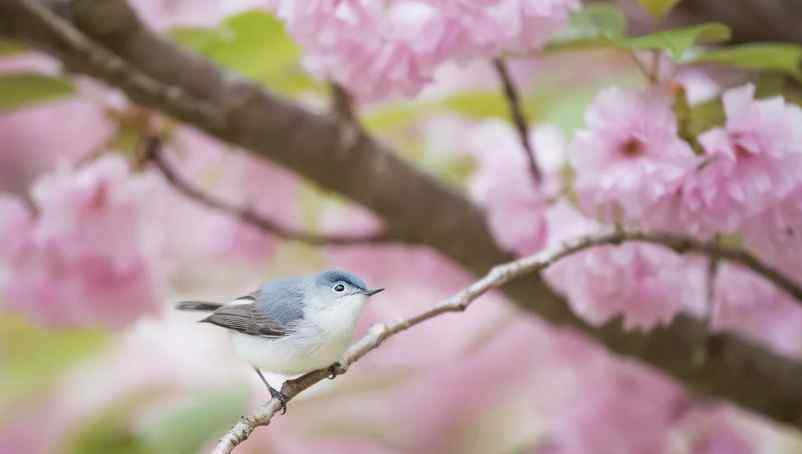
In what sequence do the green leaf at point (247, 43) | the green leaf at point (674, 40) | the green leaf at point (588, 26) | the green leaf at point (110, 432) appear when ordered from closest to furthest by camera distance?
the green leaf at point (674, 40) < the green leaf at point (588, 26) < the green leaf at point (247, 43) < the green leaf at point (110, 432)

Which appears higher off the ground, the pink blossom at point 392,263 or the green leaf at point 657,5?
the pink blossom at point 392,263

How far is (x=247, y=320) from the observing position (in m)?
0.40

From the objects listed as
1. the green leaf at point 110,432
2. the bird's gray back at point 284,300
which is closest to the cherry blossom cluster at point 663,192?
the bird's gray back at point 284,300

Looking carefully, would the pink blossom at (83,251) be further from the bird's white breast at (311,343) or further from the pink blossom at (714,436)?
the pink blossom at (714,436)

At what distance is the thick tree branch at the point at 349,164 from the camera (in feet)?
2.01

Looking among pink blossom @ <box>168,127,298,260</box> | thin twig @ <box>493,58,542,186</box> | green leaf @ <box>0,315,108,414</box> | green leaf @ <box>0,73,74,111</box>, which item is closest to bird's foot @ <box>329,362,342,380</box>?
thin twig @ <box>493,58,542,186</box>

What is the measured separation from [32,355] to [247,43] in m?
0.58

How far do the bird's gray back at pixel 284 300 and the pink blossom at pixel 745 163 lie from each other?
0.21 meters

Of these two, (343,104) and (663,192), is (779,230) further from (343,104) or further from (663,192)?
(343,104)

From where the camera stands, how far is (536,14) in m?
0.49

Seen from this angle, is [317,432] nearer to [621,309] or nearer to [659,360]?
[659,360]

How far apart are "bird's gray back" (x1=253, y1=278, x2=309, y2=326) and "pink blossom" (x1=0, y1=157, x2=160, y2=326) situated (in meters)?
0.31

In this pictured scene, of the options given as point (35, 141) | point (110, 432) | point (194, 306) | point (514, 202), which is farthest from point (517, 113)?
point (35, 141)

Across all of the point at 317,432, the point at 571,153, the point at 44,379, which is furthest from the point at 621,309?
the point at 44,379
